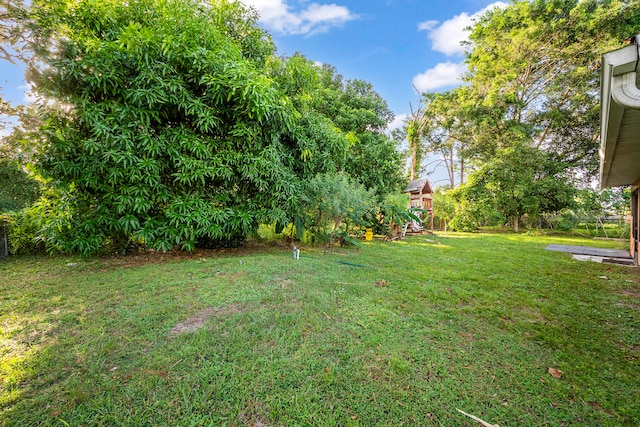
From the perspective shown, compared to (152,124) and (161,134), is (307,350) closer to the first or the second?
(161,134)

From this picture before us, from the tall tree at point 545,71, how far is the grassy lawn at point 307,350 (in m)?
13.1

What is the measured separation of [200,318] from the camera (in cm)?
244

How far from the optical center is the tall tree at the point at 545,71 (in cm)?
1102

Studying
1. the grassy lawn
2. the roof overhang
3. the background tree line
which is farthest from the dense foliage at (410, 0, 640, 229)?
the grassy lawn

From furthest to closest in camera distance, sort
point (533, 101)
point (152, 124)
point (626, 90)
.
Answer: point (533, 101) → point (152, 124) → point (626, 90)

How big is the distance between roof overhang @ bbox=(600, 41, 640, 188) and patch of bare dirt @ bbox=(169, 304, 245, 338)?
11.8ft

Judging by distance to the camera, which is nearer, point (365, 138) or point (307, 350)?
point (307, 350)

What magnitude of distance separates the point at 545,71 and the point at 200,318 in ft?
61.2

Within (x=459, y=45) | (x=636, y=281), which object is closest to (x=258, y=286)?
(x=636, y=281)

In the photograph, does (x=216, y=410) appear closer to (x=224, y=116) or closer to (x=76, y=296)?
(x=76, y=296)

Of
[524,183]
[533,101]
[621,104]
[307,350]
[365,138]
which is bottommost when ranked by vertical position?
[307,350]

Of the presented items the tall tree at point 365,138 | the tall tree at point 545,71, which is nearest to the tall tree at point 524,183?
the tall tree at point 545,71

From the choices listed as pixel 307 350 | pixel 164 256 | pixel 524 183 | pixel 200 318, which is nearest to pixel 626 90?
pixel 307 350

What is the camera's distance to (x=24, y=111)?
495cm
